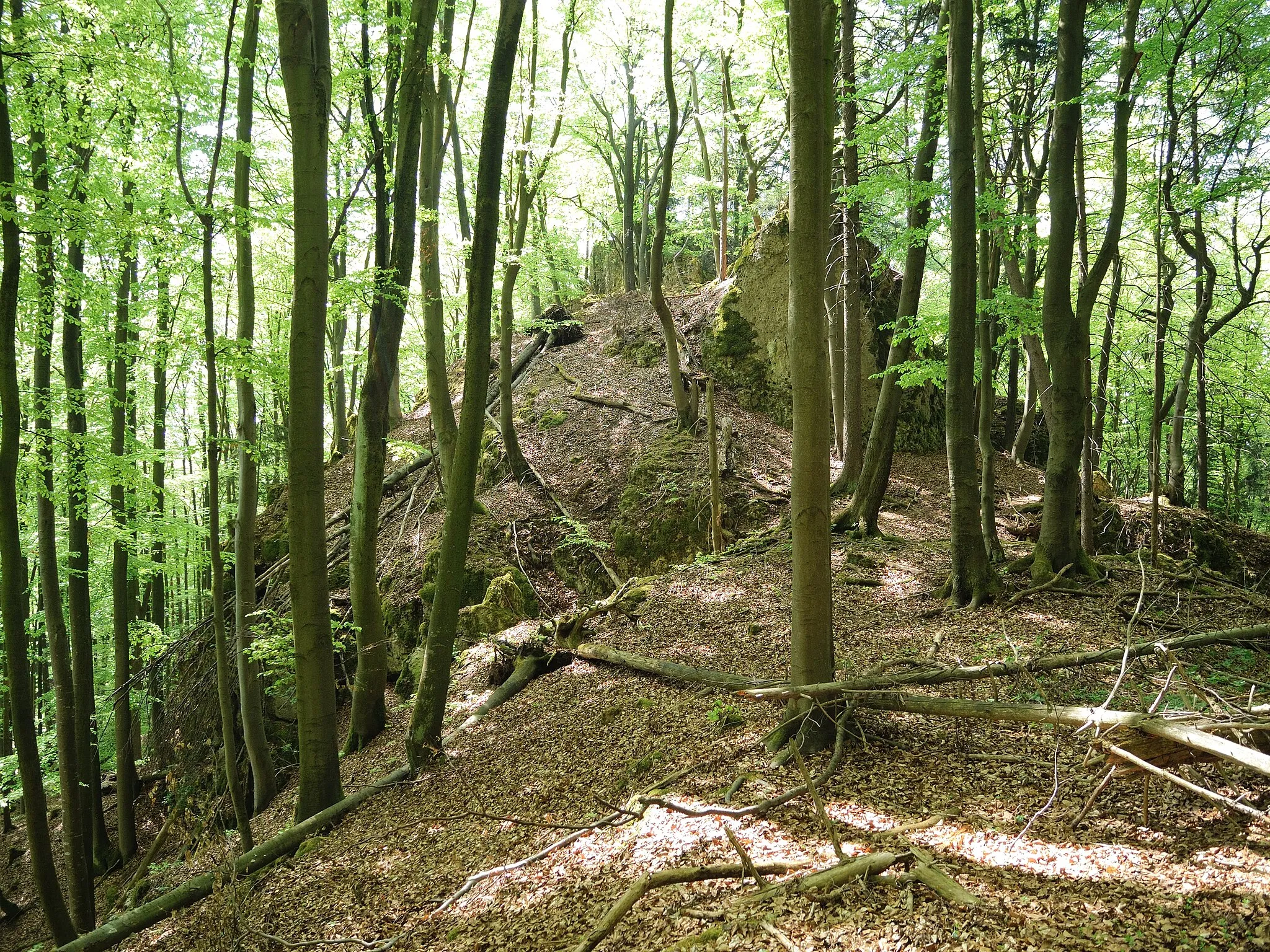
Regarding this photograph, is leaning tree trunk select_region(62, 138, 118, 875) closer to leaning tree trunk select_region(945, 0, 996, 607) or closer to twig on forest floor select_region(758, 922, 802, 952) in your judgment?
twig on forest floor select_region(758, 922, 802, 952)

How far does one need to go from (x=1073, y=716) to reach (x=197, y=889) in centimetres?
652

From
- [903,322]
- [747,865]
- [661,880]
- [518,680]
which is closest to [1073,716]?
[747,865]

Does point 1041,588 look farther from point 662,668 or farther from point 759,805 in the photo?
point 759,805

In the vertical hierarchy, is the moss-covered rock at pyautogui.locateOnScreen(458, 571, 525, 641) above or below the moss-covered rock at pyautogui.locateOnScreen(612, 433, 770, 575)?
below

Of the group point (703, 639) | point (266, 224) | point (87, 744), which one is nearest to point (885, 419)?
point (703, 639)

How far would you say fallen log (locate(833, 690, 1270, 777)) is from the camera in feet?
9.48

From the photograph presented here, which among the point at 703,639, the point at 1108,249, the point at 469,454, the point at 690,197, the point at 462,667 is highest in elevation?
the point at 690,197

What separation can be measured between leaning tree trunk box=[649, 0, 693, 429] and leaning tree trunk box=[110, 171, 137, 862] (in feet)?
24.8

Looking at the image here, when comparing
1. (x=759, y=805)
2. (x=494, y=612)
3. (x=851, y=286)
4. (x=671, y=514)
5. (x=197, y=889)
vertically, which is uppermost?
(x=851, y=286)

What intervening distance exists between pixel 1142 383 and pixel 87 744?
2073 centimetres

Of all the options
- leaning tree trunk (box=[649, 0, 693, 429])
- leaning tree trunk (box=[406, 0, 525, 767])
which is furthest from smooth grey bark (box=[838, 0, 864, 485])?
leaning tree trunk (box=[406, 0, 525, 767])

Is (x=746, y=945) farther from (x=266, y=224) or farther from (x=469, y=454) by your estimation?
(x=266, y=224)

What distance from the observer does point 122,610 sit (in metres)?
10.2

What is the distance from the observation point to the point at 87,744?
30.8 ft
